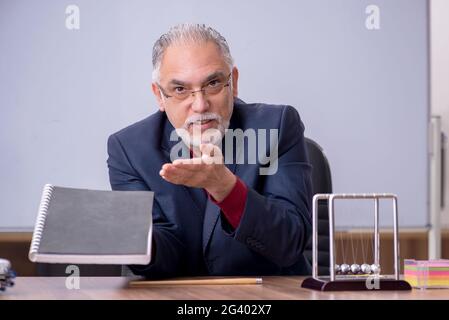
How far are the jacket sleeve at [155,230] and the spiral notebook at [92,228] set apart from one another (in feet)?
0.13

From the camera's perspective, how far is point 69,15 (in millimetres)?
3586

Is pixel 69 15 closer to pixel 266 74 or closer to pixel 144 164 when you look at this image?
pixel 266 74

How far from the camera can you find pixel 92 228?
1356 mm

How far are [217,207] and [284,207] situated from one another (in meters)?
0.18

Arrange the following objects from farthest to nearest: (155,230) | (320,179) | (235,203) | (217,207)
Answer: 1. (320,179)
2. (217,207)
3. (155,230)
4. (235,203)

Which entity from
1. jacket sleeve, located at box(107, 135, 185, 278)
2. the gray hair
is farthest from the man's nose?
jacket sleeve, located at box(107, 135, 185, 278)

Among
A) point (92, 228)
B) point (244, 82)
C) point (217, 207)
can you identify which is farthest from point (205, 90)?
point (244, 82)

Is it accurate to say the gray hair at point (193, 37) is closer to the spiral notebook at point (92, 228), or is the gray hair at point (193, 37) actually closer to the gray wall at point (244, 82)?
the spiral notebook at point (92, 228)

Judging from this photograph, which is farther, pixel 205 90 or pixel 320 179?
pixel 320 179

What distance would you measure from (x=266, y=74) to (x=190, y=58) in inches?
69.6

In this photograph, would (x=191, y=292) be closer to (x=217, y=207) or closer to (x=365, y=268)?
(x=365, y=268)

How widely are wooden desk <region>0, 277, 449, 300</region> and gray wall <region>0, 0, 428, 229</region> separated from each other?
211cm
